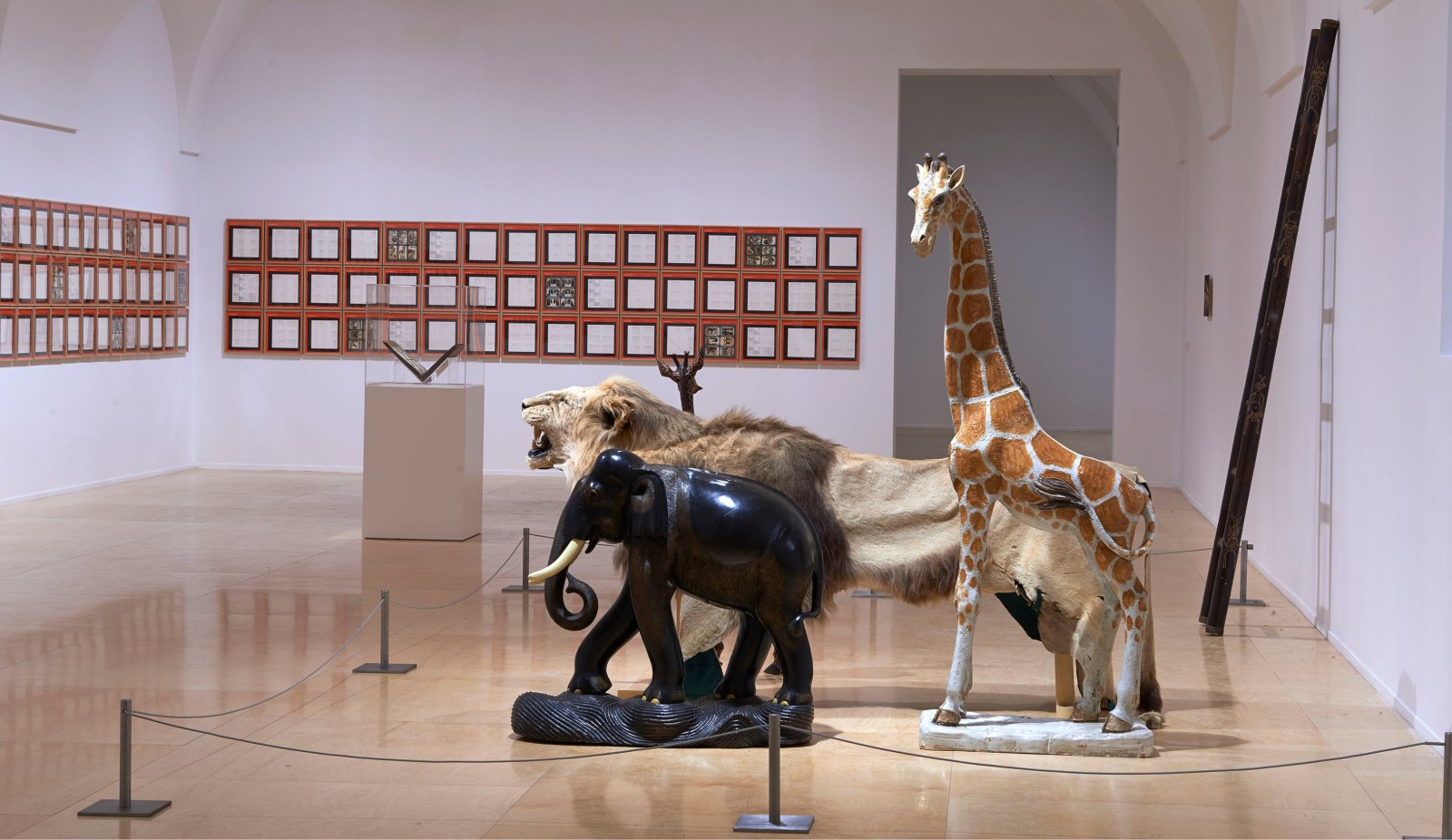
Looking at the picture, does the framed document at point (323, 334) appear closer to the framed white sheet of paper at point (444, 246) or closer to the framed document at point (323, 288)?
the framed document at point (323, 288)

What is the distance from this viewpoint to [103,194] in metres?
14.8

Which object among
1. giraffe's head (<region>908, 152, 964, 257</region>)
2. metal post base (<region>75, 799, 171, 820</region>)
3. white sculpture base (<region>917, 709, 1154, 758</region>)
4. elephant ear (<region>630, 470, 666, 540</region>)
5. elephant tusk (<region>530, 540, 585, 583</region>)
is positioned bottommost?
metal post base (<region>75, 799, 171, 820</region>)

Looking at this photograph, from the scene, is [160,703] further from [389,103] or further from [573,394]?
[389,103]

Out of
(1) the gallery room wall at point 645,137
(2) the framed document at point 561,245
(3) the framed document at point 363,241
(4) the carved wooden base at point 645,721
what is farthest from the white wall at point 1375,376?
(3) the framed document at point 363,241

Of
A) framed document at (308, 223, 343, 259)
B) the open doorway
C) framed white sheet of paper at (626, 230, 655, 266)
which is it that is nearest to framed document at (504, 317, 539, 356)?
framed white sheet of paper at (626, 230, 655, 266)

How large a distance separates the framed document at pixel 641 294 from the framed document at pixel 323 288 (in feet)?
10.7

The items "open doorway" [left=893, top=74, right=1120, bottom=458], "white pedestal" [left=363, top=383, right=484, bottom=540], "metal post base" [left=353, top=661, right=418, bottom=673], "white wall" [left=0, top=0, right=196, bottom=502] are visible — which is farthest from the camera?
"open doorway" [left=893, top=74, right=1120, bottom=458]

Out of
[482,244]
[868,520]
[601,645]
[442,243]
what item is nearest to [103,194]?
[442,243]

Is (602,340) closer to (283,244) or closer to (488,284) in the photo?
(488,284)

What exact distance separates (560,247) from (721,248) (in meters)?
1.76

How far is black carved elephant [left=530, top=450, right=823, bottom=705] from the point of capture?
566 cm

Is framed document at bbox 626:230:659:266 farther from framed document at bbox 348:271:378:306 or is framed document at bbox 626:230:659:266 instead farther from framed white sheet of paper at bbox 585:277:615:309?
framed document at bbox 348:271:378:306

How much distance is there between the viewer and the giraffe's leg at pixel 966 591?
578 cm

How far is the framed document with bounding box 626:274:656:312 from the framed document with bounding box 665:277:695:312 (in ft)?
0.52
